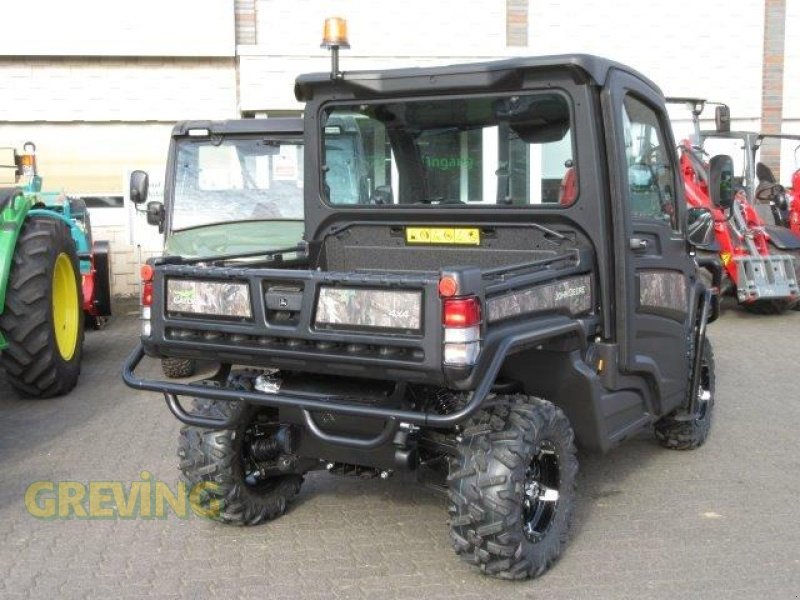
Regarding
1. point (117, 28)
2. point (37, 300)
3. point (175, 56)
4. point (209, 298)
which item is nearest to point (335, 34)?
point (209, 298)

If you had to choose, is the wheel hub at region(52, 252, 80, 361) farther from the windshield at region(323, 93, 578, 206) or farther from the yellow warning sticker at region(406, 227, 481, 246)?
the yellow warning sticker at region(406, 227, 481, 246)

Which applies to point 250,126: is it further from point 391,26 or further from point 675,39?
point 675,39

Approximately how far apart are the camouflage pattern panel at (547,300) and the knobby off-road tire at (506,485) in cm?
41

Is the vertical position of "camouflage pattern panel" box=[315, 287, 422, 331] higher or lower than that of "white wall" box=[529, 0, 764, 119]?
lower

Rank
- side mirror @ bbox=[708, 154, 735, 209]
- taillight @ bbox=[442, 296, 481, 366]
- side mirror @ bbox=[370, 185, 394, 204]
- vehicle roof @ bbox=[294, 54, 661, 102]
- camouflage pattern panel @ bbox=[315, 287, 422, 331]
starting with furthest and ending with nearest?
side mirror @ bbox=[708, 154, 735, 209] → side mirror @ bbox=[370, 185, 394, 204] → vehicle roof @ bbox=[294, 54, 661, 102] → camouflage pattern panel @ bbox=[315, 287, 422, 331] → taillight @ bbox=[442, 296, 481, 366]

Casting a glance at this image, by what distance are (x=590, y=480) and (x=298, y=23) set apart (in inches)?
402

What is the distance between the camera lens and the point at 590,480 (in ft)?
17.8

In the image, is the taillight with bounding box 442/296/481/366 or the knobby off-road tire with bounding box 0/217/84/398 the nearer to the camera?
the taillight with bounding box 442/296/481/366

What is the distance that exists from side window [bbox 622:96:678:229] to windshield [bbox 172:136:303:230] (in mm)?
3833

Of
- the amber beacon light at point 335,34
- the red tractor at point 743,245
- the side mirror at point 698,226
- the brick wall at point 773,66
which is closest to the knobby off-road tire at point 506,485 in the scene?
the side mirror at point 698,226

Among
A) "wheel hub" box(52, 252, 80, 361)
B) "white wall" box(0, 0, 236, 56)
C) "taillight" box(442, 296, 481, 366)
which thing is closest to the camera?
"taillight" box(442, 296, 481, 366)

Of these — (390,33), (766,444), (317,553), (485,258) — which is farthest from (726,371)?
(390,33)

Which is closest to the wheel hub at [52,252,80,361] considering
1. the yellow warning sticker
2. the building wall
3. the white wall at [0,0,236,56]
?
the yellow warning sticker

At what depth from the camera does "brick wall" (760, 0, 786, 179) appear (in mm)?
15445
